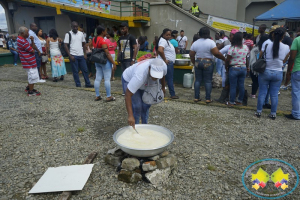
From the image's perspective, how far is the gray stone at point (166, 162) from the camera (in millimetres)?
2908

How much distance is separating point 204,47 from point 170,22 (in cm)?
1053

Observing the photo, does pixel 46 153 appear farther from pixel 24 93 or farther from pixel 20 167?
pixel 24 93

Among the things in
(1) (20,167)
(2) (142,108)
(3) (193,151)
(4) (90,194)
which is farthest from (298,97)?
(1) (20,167)

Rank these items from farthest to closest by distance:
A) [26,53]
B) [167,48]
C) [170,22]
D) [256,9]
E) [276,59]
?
[256,9] → [170,22] → [167,48] → [26,53] → [276,59]

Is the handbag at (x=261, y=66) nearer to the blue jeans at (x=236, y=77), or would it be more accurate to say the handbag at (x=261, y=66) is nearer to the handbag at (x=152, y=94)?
the blue jeans at (x=236, y=77)

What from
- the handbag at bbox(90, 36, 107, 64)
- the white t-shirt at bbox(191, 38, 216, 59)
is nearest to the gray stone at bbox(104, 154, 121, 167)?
the handbag at bbox(90, 36, 107, 64)

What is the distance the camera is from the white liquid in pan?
291 centimetres

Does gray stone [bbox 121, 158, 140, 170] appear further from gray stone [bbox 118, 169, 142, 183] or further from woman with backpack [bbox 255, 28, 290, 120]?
woman with backpack [bbox 255, 28, 290, 120]

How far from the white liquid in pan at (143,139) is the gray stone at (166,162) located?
0.21m

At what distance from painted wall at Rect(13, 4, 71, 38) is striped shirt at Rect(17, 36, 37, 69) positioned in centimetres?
A: 1190

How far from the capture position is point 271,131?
14.5ft

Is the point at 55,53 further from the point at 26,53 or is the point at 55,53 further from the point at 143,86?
the point at 143,86

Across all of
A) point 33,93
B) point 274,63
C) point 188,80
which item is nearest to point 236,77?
point 274,63

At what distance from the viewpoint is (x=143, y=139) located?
3.04 metres
